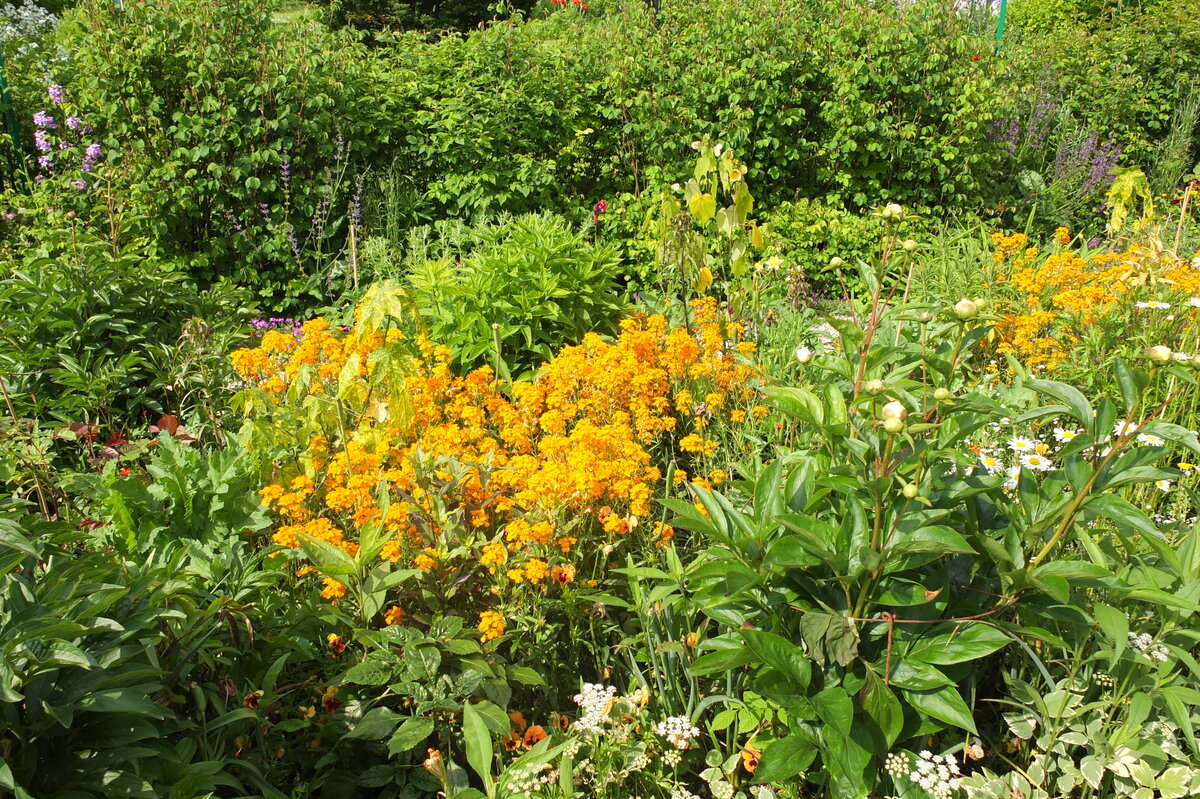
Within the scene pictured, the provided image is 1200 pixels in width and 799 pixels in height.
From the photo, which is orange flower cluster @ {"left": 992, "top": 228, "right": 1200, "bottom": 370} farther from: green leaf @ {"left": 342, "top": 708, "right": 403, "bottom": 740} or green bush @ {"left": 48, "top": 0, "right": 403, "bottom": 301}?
green bush @ {"left": 48, "top": 0, "right": 403, "bottom": 301}

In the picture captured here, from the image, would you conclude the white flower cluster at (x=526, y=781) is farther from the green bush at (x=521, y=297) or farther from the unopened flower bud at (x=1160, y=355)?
the green bush at (x=521, y=297)

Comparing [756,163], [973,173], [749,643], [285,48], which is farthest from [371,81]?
[749,643]

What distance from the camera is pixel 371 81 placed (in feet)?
16.5

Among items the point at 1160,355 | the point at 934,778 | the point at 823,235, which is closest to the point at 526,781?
the point at 934,778

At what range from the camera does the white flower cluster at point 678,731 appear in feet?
5.95

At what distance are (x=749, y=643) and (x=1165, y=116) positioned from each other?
23.7 ft

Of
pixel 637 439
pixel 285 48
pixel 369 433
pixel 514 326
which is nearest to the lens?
pixel 369 433

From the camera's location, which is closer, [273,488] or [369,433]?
[273,488]

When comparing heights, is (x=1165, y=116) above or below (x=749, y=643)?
above

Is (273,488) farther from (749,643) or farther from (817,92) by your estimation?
(817,92)

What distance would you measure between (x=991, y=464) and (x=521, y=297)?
192 cm

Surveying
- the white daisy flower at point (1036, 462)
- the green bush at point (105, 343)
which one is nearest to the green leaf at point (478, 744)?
the white daisy flower at point (1036, 462)

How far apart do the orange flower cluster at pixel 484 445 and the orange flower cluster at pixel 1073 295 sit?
44.1 inches

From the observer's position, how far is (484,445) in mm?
2490
